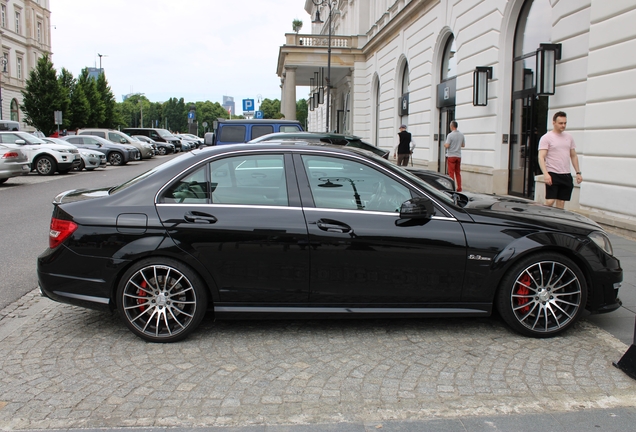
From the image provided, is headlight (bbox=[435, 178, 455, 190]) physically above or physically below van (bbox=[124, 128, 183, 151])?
below

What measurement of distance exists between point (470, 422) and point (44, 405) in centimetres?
246

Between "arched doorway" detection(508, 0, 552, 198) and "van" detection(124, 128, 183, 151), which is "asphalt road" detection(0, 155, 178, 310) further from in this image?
"van" detection(124, 128, 183, 151)

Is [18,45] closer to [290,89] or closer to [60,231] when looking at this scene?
[290,89]

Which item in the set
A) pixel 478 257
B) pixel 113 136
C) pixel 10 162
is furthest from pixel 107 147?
pixel 478 257

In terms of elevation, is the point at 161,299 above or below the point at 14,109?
below

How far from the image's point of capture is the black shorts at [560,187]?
8.23m

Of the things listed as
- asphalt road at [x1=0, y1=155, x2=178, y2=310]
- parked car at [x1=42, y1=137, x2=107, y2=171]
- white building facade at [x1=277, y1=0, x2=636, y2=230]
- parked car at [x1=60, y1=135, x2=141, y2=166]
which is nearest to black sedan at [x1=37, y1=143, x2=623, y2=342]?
asphalt road at [x1=0, y1=155, x2=178, y2=310]

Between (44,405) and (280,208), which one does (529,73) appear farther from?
(44,405)

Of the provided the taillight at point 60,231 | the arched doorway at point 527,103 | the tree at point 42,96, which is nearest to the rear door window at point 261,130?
the arched doorway at point 527,103

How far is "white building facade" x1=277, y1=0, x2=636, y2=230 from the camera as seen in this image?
9.33 metres

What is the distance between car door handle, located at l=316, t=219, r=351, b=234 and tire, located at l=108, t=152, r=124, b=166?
27596mm

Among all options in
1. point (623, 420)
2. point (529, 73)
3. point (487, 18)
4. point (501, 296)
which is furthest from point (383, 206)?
point (487, 18)

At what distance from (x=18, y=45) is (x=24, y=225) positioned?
217ft

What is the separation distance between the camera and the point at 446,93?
19.5 m
